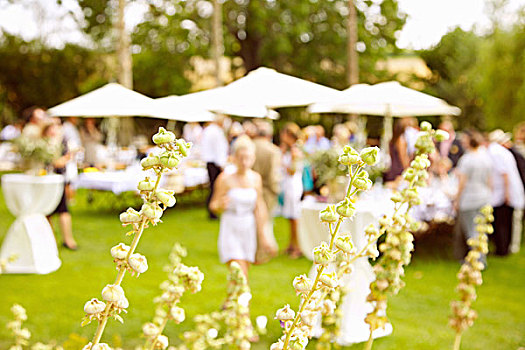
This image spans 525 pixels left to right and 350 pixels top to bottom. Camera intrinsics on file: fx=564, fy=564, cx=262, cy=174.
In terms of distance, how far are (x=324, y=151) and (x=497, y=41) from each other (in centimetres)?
1423

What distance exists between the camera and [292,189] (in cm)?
800

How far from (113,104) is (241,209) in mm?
1374

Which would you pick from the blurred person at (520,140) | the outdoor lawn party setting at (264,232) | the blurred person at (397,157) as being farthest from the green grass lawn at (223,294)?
the blurred person at (520,140)

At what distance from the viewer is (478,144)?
6.44 m

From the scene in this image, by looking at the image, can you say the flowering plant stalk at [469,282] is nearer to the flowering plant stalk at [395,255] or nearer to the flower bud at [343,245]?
the flowering plant stalk at [395,255]

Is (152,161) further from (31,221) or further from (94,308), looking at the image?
(31,221)

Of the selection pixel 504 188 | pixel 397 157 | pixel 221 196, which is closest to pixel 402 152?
pixel 397 157

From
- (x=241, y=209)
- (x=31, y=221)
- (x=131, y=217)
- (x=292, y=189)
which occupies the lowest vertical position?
(x=31, y=221)

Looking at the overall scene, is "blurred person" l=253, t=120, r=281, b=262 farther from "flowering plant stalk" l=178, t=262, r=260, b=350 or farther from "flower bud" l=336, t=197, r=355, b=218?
"flower bud" l=336, t=197, r=355, b=218

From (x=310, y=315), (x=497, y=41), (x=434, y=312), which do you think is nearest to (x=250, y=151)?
(x=434, y=312)

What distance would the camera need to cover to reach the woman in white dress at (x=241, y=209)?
465 cm

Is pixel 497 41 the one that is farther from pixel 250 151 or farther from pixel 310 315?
pixel 310 315

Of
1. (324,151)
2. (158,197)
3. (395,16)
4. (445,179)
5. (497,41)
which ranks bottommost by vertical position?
(445,179)

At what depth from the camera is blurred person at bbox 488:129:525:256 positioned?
24.2 feet
